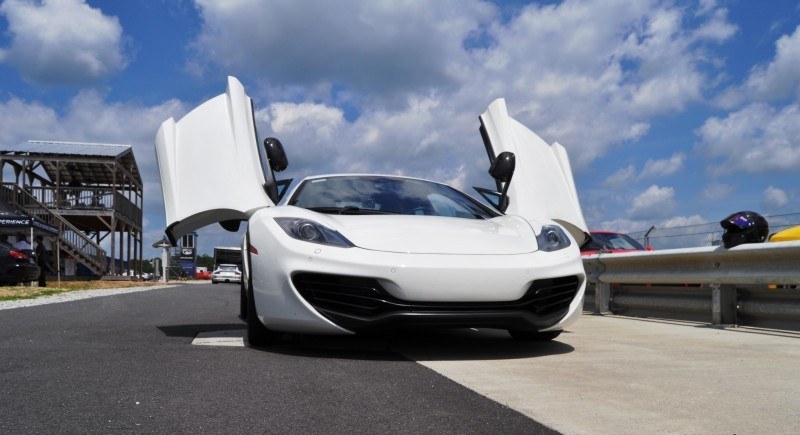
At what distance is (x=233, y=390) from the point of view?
2908mm

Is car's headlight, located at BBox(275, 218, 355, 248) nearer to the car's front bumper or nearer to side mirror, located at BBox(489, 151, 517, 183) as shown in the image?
the car's front bumper

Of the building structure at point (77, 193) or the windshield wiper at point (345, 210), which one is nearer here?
the windshield wiper at point (345, 210)

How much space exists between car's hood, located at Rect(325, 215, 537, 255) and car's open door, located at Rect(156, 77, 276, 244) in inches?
36.7

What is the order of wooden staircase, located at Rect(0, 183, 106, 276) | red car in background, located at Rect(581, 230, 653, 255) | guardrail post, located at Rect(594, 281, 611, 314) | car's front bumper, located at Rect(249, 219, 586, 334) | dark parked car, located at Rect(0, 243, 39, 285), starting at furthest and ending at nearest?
wooden staircase, located at Rect(0, 183, 106, 276) < dark parked car, located at Rect(0, 243, 39, 285) < red car in background, located at Rect(581, 230, 653, 255) < guardrail post, located at Rect(594, 281, 611, 314) < car's front bumper, located at Rect(249, 219, 586, 334)

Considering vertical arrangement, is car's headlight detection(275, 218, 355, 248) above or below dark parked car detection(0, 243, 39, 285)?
above

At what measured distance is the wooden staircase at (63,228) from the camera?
28.0 m

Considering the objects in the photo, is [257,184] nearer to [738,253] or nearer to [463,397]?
[463,397]

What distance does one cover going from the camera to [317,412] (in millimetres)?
2516

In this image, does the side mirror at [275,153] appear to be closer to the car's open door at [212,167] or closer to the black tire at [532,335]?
the car's open door at [212,167]

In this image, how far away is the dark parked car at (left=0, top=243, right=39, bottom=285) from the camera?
Answer: 16375 millimetres

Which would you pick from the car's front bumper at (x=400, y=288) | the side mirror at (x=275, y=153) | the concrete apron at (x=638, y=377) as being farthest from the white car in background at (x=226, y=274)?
the car's front bumper at (x=400, y=288)

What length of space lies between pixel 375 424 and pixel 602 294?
6018mm

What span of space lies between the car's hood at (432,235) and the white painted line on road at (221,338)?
44.1 inches

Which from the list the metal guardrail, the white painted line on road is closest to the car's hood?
the white painted line on road
